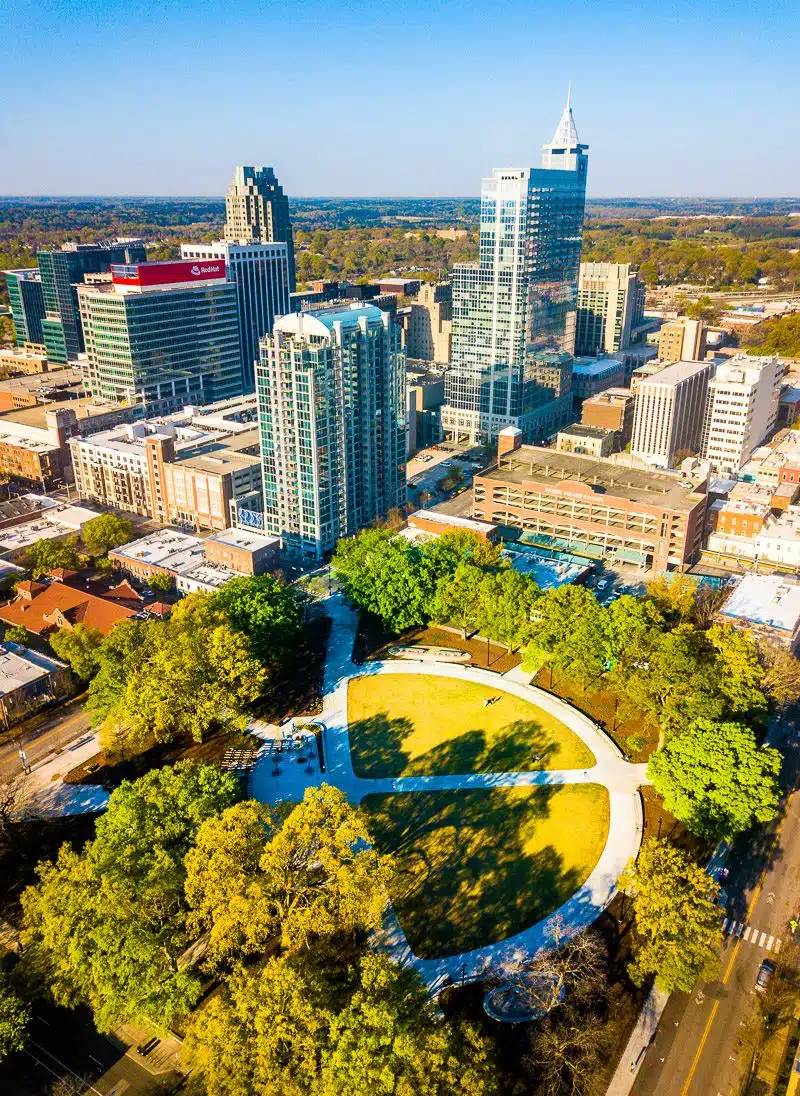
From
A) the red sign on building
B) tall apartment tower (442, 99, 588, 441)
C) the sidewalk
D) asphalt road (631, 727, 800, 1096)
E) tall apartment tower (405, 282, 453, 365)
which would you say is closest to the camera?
the sidewalk

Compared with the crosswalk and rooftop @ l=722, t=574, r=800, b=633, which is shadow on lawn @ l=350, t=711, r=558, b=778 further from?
rooftop @ l=722, t=574, r=800, b=633

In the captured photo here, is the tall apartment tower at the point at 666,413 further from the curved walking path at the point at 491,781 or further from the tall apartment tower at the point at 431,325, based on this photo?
the curved walking path at the point at 491,781

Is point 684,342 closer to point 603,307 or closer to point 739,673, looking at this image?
point 603,307

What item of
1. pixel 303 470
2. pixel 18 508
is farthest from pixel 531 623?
pixel 18 508

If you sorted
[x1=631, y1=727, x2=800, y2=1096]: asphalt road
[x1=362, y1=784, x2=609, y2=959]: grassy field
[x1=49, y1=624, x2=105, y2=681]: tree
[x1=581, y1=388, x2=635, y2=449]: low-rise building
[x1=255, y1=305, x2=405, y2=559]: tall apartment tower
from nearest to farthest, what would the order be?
1. [x1=631, y1=727, x2=800, y2=1096]: asphalt road
2. [x1=362, y1=784, x2=609, y2=959]: grassy field
3. [x1=49, y1=624, x2=105, y2=681]: tree
4. [x1=255, y1=305, x2=405, y2=559]: tall apartment tower
5. [x1=581, y1=388, x2=635, y2=449]: low-rise building

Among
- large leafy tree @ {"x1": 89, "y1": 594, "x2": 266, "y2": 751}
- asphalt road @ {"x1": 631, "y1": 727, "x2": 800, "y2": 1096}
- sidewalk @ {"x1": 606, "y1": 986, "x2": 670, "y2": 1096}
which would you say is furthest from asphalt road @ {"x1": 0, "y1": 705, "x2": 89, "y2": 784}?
asphalt road @ {"x1": 631, "y1": 727, "x2": 800, "y2": 1096}

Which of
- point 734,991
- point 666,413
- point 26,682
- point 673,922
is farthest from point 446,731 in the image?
point 666,413

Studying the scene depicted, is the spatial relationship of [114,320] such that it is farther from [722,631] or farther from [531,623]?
[722,631]
